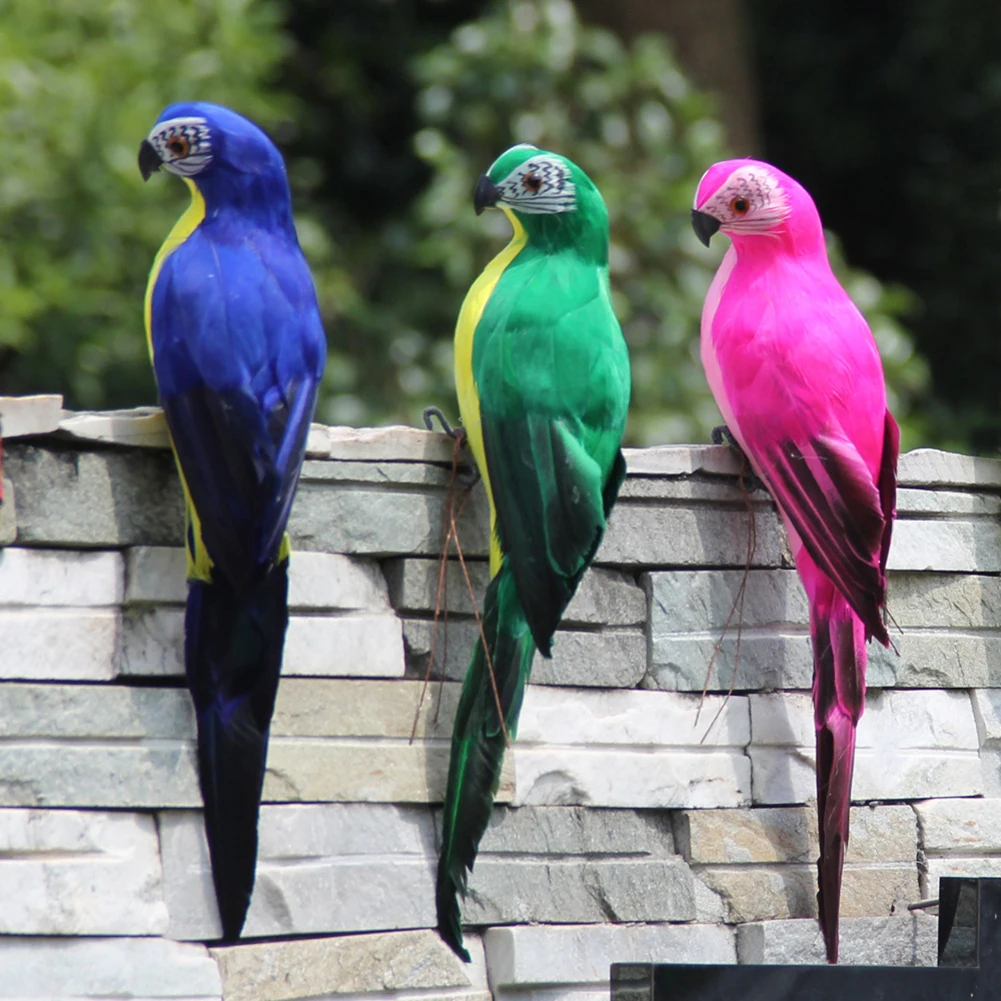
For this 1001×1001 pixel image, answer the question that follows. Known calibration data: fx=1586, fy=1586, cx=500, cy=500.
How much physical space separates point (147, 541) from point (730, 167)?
901mm

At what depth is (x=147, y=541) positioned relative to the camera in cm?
182

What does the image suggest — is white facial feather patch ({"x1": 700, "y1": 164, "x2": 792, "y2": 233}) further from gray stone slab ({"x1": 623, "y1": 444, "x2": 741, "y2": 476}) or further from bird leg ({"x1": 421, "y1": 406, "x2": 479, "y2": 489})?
bird leg ({"x1": 421, "y1": 406, "x2": 479, "y2": 489})

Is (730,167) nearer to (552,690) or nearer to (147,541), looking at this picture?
(552,690)

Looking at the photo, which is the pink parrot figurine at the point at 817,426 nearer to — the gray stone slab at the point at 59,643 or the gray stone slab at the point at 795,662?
the gray stone slab at the point at 795,662

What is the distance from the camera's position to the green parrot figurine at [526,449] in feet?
6.15

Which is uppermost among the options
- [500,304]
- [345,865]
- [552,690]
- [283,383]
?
[500,304]

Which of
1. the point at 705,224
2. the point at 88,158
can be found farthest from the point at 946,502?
the point at 88,158

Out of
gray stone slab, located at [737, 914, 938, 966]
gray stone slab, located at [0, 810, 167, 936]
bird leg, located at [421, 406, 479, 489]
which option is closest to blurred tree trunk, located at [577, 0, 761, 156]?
bird leg, located at [421, 406, 479, 489]

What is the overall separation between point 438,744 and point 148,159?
783mm

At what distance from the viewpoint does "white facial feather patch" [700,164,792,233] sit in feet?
6.81

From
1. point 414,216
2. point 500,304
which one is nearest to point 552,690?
point 500,304

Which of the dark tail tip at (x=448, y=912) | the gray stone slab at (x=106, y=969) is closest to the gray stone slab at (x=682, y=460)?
the dark tail tip at (x=448, y=912)

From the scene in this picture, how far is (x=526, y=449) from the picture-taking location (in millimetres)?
1894

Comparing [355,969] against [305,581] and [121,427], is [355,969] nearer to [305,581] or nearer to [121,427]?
[305,581]
